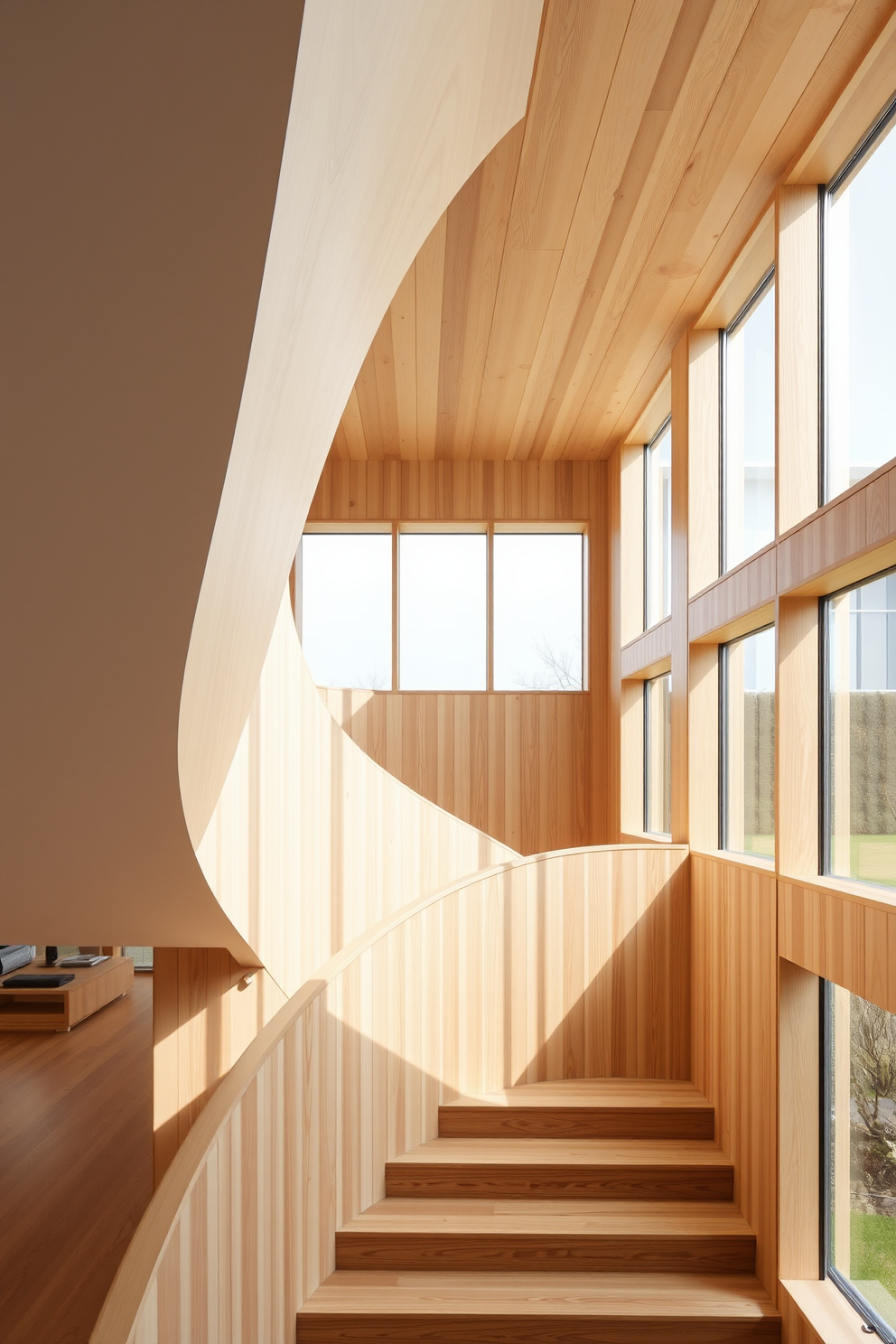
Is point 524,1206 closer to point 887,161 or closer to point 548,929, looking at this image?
point 548,929

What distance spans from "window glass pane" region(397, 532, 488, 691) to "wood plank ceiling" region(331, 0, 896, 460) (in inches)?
44.3

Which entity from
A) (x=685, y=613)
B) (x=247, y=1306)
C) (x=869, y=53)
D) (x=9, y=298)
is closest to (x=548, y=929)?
(x=685, y=613)

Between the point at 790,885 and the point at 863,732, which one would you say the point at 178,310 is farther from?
the point at 790,885

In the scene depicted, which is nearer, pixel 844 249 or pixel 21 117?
pixel 21 117

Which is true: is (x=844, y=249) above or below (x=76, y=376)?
above

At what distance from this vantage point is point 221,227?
1.16 m

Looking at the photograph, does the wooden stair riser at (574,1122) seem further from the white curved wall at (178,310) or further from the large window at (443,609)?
the large window at (443,609)

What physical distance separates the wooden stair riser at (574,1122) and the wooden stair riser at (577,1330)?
939 millimetres

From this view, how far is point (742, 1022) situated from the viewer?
13.3 feet

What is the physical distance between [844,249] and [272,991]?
389 centimetres

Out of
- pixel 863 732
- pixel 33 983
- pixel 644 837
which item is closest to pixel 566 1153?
pixel 644 837

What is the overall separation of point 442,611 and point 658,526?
1.68m

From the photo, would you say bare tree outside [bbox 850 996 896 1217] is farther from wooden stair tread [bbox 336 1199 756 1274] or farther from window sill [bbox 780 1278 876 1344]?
wooden stair tread [bbox 336 1199 756 1274]

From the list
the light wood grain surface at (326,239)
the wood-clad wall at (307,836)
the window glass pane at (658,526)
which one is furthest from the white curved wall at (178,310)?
the window glass pane at (658,526)
